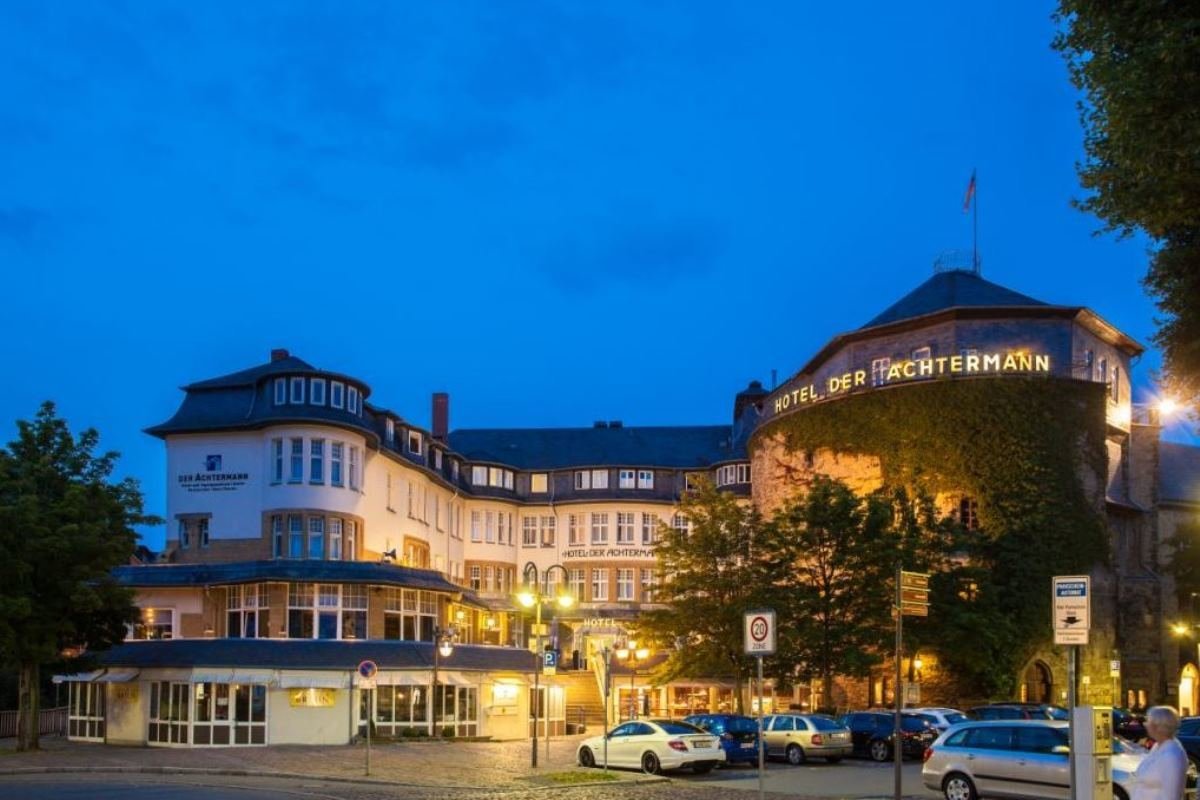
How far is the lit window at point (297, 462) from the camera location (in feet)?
168

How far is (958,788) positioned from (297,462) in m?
32.0

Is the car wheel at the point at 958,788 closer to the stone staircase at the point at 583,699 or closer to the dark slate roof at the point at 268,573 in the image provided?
the dark slate roof at the point at 268,573

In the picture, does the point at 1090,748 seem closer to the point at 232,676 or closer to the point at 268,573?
the point at 232,676

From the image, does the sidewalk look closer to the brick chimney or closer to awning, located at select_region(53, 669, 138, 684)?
awning, located at select_region(53, 669, 138, 684)

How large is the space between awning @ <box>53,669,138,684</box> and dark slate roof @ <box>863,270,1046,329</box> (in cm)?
3488

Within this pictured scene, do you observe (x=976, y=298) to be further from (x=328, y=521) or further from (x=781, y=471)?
(x=328, y=521)

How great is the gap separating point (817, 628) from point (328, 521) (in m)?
18.4

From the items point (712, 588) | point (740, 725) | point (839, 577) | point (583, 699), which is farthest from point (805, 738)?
point (583, 699)

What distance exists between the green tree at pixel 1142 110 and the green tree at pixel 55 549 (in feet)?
105

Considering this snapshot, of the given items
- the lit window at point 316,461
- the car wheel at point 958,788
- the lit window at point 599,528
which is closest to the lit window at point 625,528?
the lit window at point 599,528

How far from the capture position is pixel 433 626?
52.6 meters

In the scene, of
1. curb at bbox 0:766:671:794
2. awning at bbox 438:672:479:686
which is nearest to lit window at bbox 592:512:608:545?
awning at bbox 438:672:479:686

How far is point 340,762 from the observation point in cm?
3822

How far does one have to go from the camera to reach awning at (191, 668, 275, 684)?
1806 inches
